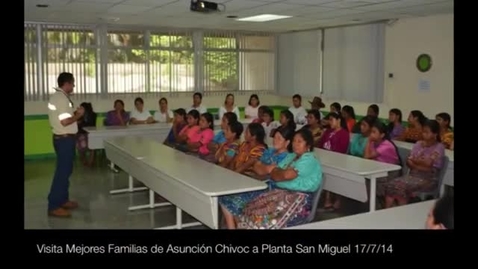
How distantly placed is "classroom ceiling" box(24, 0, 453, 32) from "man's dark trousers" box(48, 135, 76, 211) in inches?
80.5

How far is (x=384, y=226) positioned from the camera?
268 cm

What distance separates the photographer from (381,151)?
195 inches

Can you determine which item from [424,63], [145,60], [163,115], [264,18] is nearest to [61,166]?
[163,115]

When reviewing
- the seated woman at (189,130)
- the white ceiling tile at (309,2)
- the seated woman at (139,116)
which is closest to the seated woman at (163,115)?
the seated woman at (139,116)

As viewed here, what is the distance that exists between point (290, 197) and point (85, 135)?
4982 millimetres

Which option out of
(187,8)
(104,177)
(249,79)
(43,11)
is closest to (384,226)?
(187,8)

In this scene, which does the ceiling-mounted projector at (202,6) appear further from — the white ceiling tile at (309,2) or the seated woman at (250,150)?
the seated woman at (250,150)

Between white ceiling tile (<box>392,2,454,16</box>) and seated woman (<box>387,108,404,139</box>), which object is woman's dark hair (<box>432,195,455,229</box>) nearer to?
seated woman (<box>387,108,404,139</box>)

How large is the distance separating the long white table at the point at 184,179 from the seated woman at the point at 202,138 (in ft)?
1.45

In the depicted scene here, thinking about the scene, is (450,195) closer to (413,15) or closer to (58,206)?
(58,206)

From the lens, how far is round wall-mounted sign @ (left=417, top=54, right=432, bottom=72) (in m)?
7.40

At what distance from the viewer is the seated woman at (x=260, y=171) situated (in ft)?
12.2

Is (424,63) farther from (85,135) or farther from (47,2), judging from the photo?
(47,2)
